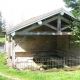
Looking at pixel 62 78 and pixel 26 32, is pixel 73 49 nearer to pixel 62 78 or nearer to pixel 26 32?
pixel 26 32

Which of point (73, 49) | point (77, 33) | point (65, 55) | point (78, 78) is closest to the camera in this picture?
point (78, 78)

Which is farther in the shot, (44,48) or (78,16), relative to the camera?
(44,48)

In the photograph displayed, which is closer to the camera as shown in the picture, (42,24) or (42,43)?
(42,24)

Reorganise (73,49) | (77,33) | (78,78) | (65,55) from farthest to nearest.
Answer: (65,55) < (73,49) < (77,33) < (78,78)

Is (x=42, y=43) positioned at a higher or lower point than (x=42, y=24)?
lower

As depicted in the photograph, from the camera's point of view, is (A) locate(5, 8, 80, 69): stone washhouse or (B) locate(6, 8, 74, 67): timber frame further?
(A) locate(5, 8, 80, 69): stone washhouse

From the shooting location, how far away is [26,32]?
14289 millimetres

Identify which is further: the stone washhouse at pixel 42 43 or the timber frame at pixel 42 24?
the stone washhouse at pixel 42 43

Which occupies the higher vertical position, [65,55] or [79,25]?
[79,25]

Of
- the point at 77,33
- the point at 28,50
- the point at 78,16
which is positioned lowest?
the point at 28,50

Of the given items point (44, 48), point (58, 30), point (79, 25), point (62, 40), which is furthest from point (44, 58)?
point (79, 25)

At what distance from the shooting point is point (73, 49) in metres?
16.9

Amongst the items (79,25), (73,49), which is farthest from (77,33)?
(73,49)

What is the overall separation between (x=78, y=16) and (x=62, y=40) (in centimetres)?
505
